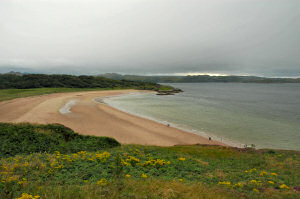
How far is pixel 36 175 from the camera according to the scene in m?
7.02

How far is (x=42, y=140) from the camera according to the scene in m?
12.9

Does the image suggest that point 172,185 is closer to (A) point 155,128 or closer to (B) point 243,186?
(B) point 243,186

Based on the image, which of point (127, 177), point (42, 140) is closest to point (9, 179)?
point (127, 177)

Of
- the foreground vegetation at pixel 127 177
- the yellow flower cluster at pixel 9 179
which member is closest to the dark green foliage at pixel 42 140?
the foreground vegetation at pixel 127 177

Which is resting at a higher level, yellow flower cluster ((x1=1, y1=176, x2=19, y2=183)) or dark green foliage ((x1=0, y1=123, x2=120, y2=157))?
yellow flower cluster ((x1=1, y1=176, x2=19, y2=183))

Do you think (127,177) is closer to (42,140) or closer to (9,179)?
(9,179)

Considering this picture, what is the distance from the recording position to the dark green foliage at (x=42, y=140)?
454 inches

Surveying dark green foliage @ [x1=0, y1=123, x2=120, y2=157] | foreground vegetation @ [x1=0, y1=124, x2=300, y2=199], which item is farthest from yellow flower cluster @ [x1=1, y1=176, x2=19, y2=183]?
dark green foliage @ [x1=0, y1=123, x2=120, y2=157]

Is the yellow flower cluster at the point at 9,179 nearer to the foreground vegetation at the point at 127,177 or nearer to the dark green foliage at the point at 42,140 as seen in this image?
the foreground vegetation at the point at 127,177

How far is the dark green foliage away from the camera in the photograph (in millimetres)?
11539

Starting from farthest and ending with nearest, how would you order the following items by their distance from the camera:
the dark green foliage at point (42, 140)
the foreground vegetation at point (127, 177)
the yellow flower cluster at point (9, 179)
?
the dark green foliage at point (42, 140), the yellow flower cluster at point (9, 179), the foreground vegetation at point (127, 177)

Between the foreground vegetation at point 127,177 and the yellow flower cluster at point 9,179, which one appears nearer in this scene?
the foreground vegetation at point 127,177

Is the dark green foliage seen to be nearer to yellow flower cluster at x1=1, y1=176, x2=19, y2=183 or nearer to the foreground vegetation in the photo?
the foreground vegetation

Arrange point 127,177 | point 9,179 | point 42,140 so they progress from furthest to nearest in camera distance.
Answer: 1. point 42,140
2. point 127,177
3. point 9,179
